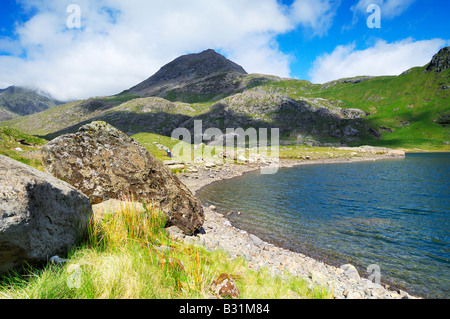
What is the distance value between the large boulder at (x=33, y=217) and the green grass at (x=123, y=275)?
0.95 ft

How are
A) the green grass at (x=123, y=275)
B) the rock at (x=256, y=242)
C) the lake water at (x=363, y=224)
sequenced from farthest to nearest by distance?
the rock at (x=256, y=242)
the lake water at (x=363, y=224)
the green grass at (x=123, y=275)

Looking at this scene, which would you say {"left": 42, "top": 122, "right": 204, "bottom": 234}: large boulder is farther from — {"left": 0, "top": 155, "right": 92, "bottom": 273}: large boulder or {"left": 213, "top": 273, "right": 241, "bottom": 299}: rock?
{"left": 213, "top": 273, "right": 241, "bottom": 299}: rock

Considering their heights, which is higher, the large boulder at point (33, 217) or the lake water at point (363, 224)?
the large boulder at point (33, 217)

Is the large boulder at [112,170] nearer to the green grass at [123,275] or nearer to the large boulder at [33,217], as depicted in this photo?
the green grass at [123,275]

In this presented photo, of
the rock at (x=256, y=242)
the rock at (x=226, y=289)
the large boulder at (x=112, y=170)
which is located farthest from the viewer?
the rock at (x=256, y=242)

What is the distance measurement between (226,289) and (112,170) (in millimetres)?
7437

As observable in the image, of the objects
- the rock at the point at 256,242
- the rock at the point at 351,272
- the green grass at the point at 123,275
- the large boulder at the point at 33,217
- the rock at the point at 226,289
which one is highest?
the large boulder at the point at 33,217

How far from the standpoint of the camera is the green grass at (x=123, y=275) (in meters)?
3.64

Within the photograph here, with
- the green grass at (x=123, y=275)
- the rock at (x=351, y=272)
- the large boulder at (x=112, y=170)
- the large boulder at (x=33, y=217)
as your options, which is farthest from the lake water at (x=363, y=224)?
the large boulder at (x=33, y=217)

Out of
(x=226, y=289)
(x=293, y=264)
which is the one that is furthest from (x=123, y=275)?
(x=293, y=264)

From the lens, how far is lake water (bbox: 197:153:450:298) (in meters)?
11.3

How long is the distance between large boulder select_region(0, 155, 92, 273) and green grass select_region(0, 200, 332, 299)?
29 cm

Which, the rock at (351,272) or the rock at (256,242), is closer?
A: the rock at (351,272)

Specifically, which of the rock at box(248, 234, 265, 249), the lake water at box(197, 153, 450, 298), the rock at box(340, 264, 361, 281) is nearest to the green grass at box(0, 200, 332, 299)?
the rock at box(340, 264, 361, 281)
